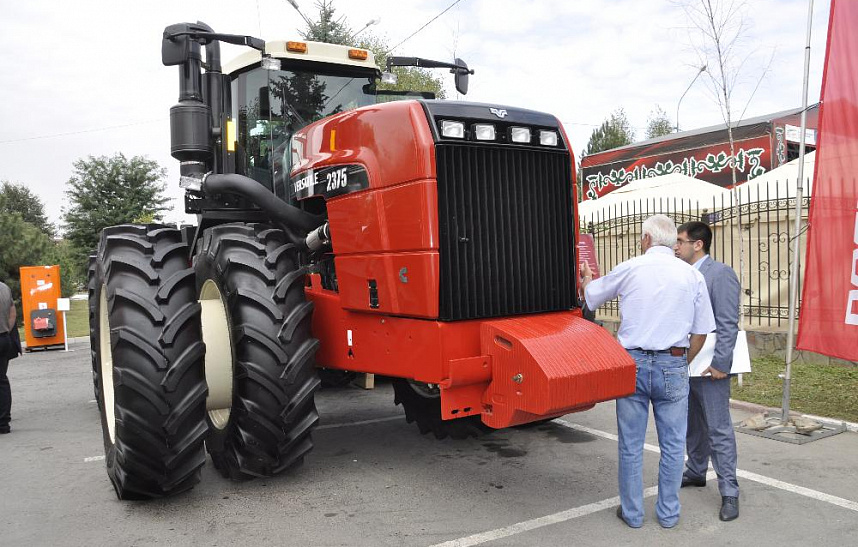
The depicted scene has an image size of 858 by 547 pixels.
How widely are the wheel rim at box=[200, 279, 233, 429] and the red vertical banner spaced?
184 inches

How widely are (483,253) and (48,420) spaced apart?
18.6ft

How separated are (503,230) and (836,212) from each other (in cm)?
316

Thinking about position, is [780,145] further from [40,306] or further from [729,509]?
[40,306]

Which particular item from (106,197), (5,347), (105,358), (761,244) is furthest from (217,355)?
(106,197)

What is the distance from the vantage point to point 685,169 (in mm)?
24656

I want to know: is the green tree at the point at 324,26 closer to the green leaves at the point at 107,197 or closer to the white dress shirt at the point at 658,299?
the white dress shirt at the point at 658,299

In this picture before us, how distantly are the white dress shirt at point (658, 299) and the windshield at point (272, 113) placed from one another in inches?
113

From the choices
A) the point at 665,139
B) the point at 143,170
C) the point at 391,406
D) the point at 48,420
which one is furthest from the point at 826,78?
the point at 143,170

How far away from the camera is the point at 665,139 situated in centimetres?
2647

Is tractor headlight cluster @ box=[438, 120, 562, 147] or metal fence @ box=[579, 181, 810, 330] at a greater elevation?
tractor headlight cluster @ box=[438, 120, 562, 147]

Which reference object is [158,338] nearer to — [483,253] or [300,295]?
[300,295]

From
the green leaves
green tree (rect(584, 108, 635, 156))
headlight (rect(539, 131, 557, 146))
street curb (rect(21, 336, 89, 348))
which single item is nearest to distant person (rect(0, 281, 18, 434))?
headlight (rect(539, 131, 557, 146))

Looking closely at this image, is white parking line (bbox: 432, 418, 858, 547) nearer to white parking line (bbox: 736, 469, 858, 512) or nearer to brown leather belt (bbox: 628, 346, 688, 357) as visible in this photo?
white parking line (bbox: 736, 469, 858, 512)

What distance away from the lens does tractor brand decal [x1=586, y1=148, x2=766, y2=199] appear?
72.2ft
